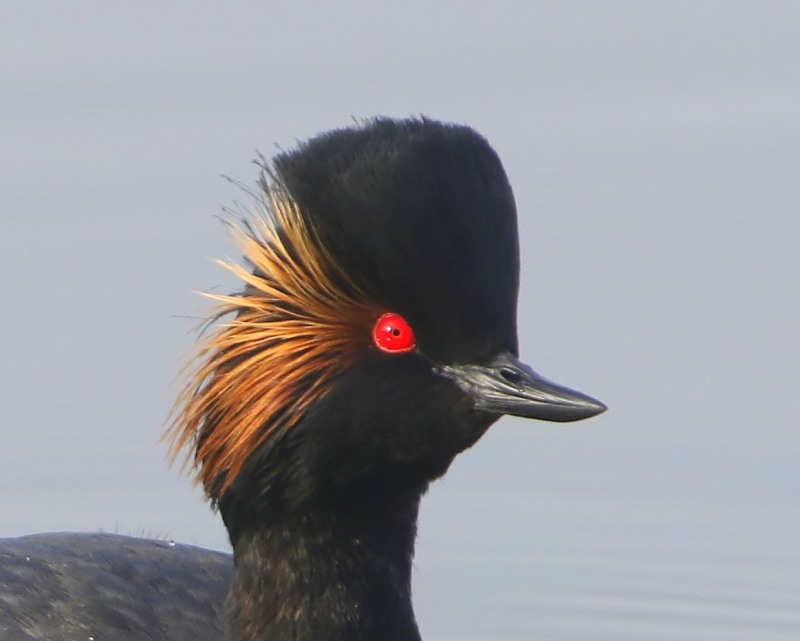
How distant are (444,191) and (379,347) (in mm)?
582

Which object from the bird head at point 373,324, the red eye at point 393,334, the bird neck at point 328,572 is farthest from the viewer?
the bird neck at point 328,572

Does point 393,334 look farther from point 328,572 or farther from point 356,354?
point 328,572

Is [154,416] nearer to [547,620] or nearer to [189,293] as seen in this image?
[189,293]

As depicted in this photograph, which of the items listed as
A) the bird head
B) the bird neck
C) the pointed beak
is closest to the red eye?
the bird head

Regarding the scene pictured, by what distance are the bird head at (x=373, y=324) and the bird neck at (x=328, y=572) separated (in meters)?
0.17

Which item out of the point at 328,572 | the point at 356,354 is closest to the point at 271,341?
the point at 356,354

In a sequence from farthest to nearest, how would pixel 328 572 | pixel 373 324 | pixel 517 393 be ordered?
1. pixel 328 572
2. pixel 373 324
3. pixel 517 393

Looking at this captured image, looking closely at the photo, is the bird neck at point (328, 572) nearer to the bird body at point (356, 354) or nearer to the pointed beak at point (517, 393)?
the bird body at point (356, 354)

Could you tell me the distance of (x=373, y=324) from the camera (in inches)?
313

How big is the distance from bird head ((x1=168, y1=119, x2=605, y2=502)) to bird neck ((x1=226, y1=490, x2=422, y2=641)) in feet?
0.56

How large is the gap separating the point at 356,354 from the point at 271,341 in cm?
32

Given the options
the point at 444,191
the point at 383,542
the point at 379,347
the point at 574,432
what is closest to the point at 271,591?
the point at 383,542

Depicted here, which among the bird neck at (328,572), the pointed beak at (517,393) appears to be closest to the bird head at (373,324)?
the pointed beak at (517,393)

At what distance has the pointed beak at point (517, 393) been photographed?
7797mm
